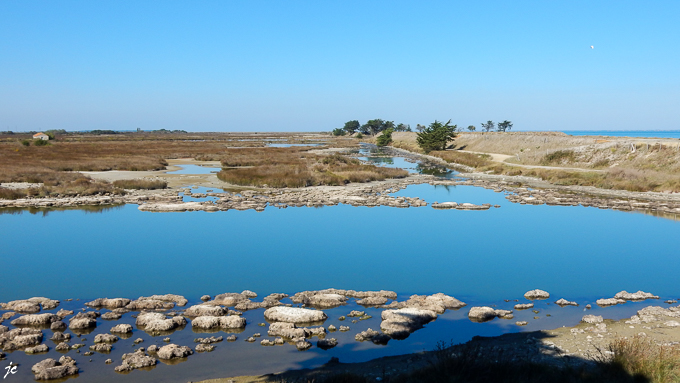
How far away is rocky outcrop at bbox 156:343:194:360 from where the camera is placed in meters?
A: 9.12

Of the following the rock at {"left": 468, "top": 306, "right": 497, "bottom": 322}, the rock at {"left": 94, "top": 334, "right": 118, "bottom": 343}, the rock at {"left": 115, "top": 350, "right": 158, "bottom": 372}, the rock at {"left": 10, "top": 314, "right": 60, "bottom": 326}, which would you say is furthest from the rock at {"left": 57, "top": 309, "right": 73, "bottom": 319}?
the rock at {"left": 468, "top": 306, "right": 497, "bottom": 322}

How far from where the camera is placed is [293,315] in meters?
11.1

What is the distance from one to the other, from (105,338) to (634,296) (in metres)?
13.1

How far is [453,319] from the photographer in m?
11.5

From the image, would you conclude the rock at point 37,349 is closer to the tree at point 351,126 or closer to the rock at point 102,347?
the rock at point 102,347

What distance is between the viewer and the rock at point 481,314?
37.7 feet

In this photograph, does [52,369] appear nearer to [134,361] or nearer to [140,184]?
[134,361]

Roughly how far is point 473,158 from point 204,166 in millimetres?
31609

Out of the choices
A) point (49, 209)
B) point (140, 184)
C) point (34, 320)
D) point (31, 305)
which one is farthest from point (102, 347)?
point (140, 184)

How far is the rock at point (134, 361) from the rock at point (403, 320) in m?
4.77

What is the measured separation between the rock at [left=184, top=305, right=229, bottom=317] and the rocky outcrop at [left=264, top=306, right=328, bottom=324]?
1.07m

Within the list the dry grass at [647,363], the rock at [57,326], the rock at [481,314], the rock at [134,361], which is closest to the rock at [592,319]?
the rock at [481,314]

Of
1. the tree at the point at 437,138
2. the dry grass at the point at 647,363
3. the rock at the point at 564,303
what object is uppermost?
the tree at the point at 437,138

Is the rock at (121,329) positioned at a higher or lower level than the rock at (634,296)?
higher
